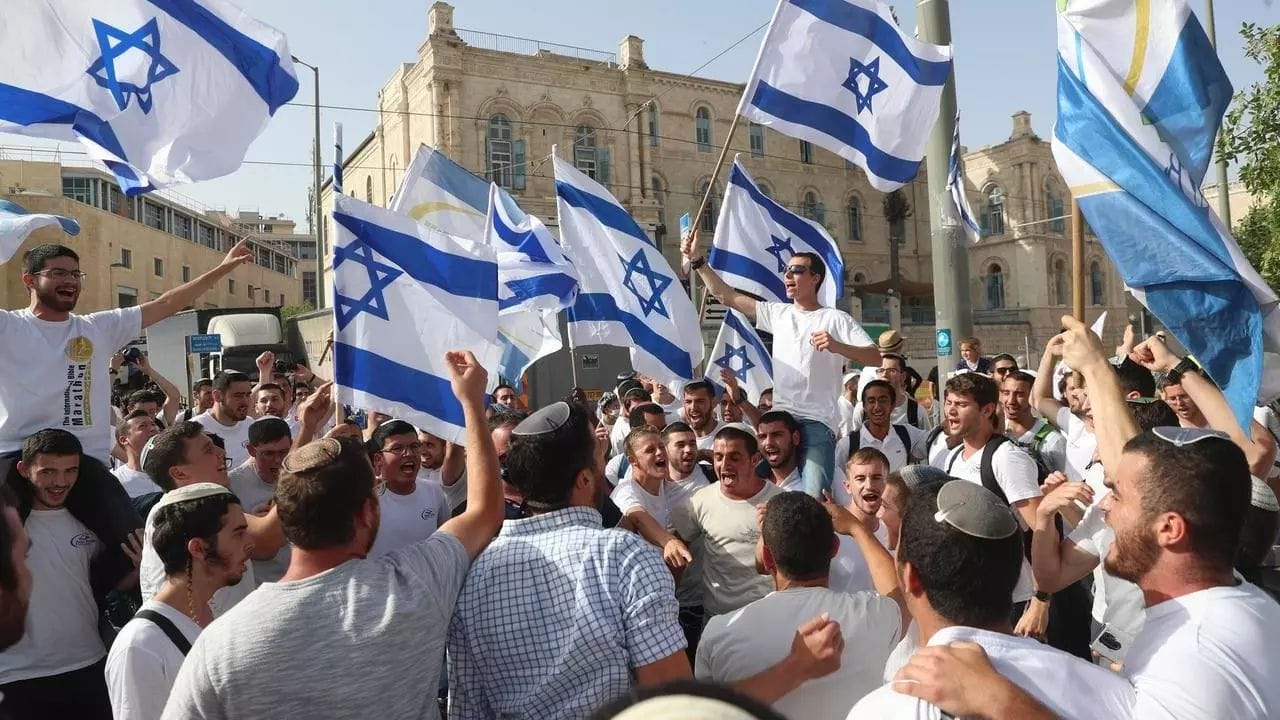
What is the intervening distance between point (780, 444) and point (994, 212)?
48364 millimetres

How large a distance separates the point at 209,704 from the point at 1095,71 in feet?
15.2

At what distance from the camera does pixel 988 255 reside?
50.2m

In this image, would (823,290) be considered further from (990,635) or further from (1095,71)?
(990,635)

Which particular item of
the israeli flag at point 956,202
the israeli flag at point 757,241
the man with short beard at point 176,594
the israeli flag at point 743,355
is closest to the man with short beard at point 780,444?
the israeli flag at point 743,355

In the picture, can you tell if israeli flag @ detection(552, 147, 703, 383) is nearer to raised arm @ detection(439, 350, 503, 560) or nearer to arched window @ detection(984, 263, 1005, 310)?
raised arm @ detection(439, 350, 503, 560)

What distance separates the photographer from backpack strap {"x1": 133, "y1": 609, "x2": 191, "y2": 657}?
2.73m

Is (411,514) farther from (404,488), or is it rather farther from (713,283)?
(713,283)

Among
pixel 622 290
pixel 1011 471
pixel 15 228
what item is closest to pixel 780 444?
pixel 1011 471

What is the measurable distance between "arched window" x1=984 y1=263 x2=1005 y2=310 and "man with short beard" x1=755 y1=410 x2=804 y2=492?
47.2 m

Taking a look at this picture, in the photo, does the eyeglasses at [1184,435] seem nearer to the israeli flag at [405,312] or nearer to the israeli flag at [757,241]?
the israeli flag at [405,312]

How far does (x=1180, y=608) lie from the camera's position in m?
2.03

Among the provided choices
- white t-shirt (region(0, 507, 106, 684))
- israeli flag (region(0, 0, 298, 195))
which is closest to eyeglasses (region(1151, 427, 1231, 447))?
white t-shirt (region(0, 507, 106, 684))

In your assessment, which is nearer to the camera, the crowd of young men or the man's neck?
the crowd of young men

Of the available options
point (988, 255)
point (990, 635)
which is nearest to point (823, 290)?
point (990, 635)
